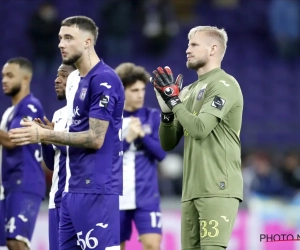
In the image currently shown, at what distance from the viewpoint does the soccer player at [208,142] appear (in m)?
5.73

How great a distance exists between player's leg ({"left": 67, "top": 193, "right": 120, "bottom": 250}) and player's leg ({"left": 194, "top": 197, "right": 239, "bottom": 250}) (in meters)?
0.67

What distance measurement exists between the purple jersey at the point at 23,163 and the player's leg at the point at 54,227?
1266 millimetres

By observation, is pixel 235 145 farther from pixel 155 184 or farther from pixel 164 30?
pixel 164 30

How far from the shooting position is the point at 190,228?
592cm

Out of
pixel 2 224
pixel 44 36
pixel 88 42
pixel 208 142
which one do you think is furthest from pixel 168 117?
pixel 44 36

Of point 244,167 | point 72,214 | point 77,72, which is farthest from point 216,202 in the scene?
point 244,167

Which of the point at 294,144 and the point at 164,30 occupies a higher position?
the point at 164,30

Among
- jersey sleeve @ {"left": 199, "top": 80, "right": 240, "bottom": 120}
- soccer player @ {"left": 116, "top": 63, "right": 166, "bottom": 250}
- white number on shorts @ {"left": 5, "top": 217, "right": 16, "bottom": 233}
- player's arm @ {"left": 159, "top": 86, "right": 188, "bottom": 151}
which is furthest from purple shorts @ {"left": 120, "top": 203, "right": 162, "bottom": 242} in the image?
jersey sleeve @ {"left": 199, "top": 80, "right": 240, "bottom": 120}

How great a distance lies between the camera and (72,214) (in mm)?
5695

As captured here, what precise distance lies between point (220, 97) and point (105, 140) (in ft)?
3.02

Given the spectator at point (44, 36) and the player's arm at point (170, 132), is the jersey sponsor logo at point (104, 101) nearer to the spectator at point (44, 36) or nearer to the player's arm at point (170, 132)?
the player's arm at point (170, 132)

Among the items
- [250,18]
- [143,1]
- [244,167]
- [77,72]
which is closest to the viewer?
[77,72]

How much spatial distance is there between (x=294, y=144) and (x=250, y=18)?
400 centimetres

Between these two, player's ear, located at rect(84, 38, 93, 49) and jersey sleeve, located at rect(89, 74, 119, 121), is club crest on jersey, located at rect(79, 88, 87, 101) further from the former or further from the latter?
player's ear, located at rect(84, 38, 93, 49)
